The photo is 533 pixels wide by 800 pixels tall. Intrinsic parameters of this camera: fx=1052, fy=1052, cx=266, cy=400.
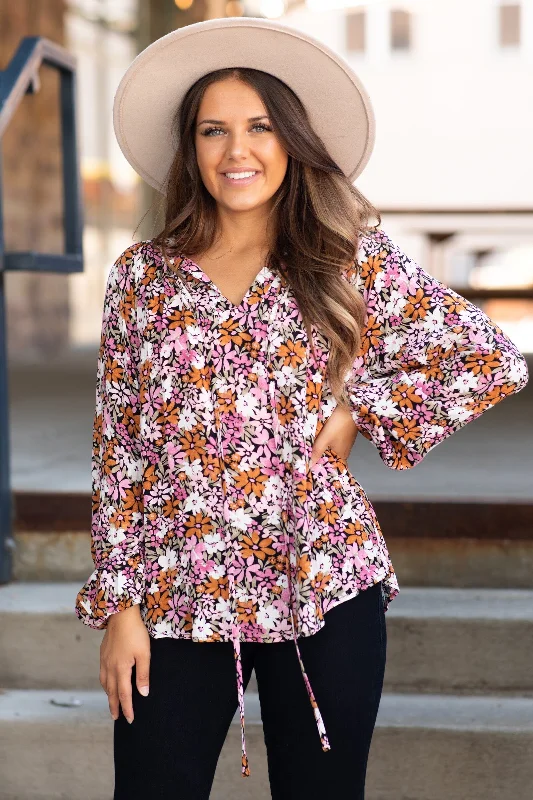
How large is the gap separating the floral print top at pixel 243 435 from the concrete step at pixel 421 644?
3.19ft

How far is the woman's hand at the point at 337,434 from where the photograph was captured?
1.73 metres

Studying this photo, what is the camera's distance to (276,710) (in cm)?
172

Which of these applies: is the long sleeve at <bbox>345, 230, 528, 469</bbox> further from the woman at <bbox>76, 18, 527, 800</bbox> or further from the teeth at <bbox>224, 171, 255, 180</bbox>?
the teeth at <bbox>224, 171, 255, 180</bbox>

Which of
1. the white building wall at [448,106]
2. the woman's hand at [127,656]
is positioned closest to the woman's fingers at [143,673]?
the woman's hand at [127,656]

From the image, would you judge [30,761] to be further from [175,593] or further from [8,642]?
[175,593]

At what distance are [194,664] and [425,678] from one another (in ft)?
3.91

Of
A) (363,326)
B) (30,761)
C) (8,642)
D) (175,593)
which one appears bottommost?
(30,761)

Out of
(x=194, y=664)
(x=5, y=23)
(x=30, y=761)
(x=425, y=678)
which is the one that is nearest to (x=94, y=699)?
(x=30, y=761)

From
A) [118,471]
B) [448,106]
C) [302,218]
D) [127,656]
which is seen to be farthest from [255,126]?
[448,106]

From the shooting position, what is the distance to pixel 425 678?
2.72 metres

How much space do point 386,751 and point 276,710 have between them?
2.96 feet

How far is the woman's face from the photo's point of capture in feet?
5.68

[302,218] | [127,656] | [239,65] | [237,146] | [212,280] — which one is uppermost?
[239,65]

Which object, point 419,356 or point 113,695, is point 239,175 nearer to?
point 419,356
